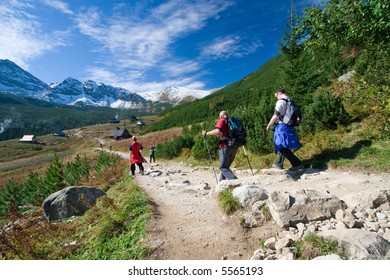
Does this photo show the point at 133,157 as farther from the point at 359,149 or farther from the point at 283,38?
the point at 283,38

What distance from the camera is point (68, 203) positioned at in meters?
9.07

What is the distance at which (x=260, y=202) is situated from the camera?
5.13 m

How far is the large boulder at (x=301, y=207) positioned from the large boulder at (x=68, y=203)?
22.1 ft

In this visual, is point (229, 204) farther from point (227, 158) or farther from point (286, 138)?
point (286, 138)

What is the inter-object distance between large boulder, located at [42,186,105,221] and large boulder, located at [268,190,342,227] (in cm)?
674

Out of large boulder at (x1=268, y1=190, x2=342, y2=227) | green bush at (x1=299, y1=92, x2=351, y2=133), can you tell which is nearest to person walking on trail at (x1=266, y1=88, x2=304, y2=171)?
large boulder at (x1=268, y1=190, x2=342, y2=227)

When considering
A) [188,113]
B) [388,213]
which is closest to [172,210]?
[388,213]

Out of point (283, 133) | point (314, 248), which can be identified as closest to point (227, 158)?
point (283, 133)

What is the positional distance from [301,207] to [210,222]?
1838mm

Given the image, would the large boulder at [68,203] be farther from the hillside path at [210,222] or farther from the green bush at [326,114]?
the green bush at [326,114]

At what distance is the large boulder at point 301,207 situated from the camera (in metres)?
4.45

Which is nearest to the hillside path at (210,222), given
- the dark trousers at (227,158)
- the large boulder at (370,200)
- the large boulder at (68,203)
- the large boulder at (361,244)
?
the large boulder at (370,200)

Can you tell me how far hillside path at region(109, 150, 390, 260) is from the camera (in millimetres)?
4312
